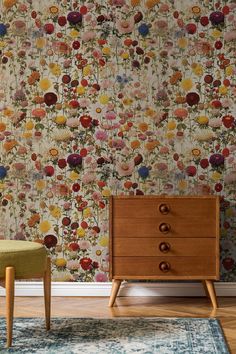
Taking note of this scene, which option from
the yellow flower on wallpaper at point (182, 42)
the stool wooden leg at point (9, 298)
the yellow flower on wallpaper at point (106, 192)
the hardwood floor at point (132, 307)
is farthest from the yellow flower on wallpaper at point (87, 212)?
the stool wooden leg at point (9, 298)

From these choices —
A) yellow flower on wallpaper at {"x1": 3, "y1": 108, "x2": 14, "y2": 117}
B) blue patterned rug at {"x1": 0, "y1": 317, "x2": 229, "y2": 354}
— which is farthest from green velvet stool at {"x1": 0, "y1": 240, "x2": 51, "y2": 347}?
yellow flower on wallpaper at {"x1": 3, "y1": 108, "x2": 14, "y2": 117}

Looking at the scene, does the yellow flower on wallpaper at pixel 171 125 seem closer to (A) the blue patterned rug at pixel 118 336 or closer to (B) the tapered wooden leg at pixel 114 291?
(B) the tapered wooden leg at pixel 114 291

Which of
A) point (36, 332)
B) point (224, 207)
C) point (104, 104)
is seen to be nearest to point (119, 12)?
point (104, 104)

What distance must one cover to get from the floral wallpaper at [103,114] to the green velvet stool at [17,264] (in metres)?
1.36

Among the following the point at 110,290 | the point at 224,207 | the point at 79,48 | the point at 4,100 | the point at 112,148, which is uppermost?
the point at 79,48

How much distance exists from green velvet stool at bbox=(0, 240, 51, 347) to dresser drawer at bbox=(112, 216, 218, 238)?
987 mm

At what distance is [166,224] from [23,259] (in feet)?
4.52

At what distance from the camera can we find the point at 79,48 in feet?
17.5

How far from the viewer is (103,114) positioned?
5.32 m

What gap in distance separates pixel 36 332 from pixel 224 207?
1.86 metres

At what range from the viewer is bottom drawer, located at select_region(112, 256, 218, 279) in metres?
4.89

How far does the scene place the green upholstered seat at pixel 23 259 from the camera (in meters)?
3.70

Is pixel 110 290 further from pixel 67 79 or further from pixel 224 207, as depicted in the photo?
pixel 67 79

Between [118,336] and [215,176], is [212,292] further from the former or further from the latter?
[118,336]
